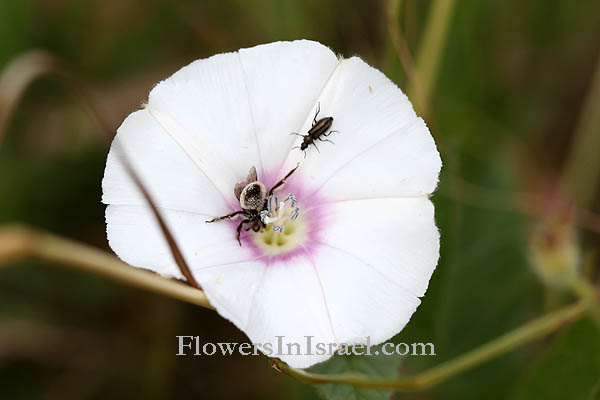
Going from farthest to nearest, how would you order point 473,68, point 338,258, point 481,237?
point 473,68 → point 481,237 → point 338,258

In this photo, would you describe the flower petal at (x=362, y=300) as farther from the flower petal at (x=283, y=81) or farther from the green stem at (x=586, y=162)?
the green stem at (x=586, y=162)

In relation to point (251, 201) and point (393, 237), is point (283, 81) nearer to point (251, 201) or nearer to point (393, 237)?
point (251, 201)

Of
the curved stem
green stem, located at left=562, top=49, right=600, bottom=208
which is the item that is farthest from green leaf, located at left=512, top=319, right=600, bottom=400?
green stem, located at left=562, top=49, right=600, bottom=208

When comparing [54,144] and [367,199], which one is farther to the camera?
[54,144]

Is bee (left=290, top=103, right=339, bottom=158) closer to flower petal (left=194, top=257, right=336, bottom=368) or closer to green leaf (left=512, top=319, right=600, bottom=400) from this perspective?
flower petal (left=194, top=257, right=336, bottom=368)

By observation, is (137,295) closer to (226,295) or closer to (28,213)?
(28,213)

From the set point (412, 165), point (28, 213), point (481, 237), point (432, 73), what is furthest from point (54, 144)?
point (412, 165)

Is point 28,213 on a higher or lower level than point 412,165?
higher
